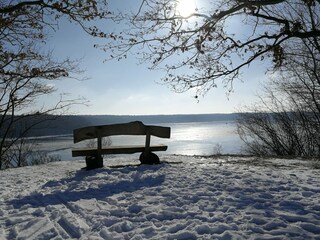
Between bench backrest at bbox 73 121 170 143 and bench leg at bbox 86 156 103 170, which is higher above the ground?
bench backrest at bbox 73 121 170 143

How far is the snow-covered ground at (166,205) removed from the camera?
3.81 meters

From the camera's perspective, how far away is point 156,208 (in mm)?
4730


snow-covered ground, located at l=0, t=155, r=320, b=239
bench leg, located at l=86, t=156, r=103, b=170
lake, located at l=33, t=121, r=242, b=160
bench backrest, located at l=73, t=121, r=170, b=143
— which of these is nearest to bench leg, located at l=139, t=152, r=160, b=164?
bench backrest, located at l=73, t=121, r=170, b=143

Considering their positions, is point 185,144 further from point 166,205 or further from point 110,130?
point 166,205

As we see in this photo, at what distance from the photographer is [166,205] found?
4.87 metres

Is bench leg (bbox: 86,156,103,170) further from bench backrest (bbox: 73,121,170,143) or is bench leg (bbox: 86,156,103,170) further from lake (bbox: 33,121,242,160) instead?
lake (bbox: 33,121,242,160)

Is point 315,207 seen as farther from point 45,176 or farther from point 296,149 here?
point 296,149

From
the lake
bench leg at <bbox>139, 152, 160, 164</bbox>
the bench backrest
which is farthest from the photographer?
the lake

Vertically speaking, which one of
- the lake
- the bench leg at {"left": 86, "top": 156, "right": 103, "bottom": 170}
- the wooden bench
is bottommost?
the lake

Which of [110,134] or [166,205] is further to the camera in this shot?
[110,134]

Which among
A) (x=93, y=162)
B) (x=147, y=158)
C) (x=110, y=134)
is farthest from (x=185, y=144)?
(x=110, y=134)

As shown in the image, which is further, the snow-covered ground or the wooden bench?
the wooden bench

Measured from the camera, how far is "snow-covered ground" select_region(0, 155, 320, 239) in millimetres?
3807

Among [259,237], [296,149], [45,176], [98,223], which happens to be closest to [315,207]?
[259,237]
